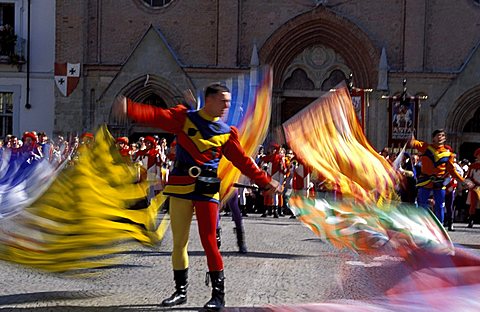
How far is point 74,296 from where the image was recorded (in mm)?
7762

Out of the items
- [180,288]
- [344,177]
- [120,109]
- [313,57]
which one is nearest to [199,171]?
[120,109]

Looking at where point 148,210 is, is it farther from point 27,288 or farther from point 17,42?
point 17,42

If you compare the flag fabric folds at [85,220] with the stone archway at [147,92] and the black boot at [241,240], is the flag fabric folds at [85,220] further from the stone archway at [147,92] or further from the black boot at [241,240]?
the stone archway at [147,92]

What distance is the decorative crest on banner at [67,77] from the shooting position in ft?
104

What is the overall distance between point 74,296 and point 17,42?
87.8 feet

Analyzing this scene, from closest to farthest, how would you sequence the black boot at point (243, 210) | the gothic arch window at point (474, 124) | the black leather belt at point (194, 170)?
the black leather belt at point (194, 170) → the black boot at point (243, 210) → the gothic arch window at point (474, 124)

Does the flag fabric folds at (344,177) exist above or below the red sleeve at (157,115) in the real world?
below

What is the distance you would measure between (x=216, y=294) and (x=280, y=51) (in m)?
24.7

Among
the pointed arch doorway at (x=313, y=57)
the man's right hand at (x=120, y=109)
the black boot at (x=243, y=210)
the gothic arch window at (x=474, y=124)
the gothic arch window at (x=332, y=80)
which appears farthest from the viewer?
the gothic arch window at (x=332, y=80)

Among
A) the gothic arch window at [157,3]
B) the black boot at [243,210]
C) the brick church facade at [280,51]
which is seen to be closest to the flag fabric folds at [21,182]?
the black boot at [243,210]

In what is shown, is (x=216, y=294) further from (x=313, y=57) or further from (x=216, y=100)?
(x=313, y=57)

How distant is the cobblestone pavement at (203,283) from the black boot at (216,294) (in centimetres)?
18

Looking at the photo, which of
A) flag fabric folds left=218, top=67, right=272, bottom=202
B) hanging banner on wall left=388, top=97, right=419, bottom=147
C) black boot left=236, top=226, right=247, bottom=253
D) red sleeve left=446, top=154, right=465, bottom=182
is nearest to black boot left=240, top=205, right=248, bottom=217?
hanging banner on wall left=388, top=97, right=419, bottom=147

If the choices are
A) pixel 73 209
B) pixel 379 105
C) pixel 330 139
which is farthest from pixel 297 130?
pixel 379 105
